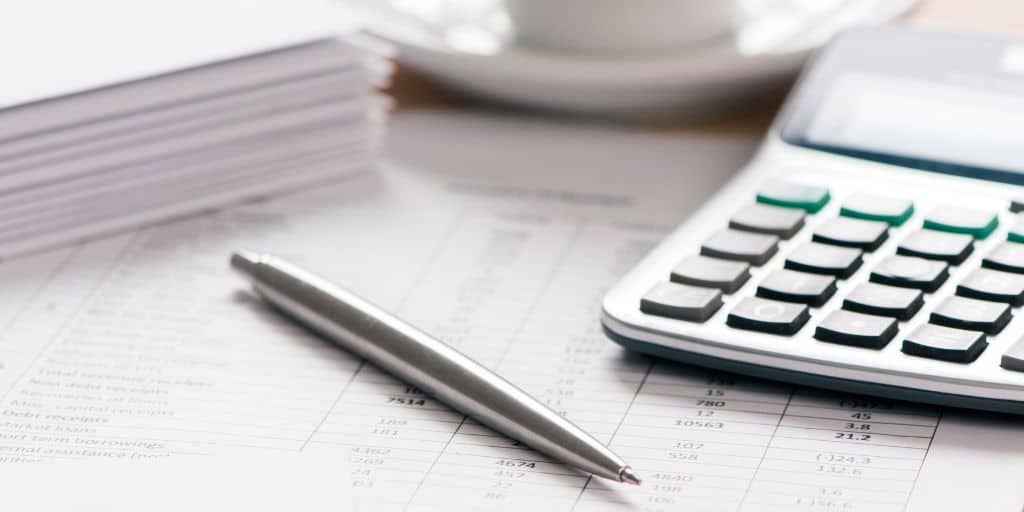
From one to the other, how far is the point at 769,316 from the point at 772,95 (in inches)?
11.1

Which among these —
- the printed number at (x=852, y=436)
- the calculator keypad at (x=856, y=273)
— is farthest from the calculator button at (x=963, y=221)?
the printed number at (x=852, y=436)

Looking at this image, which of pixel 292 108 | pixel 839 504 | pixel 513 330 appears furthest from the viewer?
pixel 292 108

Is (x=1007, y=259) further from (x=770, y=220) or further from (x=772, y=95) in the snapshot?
(x=772, y=95)

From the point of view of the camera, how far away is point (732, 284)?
455 mm

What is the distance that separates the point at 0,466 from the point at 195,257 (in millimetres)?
157

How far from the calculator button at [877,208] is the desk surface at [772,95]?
154 mm

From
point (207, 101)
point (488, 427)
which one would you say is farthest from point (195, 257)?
point (488, 427)

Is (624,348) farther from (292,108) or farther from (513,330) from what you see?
(292,108)

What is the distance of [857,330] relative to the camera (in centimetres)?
42

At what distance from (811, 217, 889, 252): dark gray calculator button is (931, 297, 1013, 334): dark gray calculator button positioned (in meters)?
0.05

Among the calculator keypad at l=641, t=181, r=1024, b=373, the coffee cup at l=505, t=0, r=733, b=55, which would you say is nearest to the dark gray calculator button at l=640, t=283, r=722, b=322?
the calculator keypad at l=641, t=181, r=1024, b=373

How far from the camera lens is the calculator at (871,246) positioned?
42cm

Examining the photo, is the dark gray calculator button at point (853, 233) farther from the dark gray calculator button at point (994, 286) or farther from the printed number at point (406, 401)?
the printed number at point (406, 401)

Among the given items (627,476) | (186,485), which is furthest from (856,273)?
(186,485)
